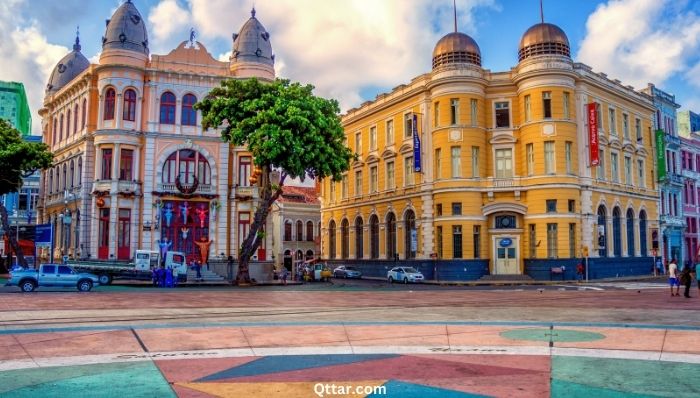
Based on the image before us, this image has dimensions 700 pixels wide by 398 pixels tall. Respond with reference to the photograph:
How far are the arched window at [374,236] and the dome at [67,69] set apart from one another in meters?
30.4

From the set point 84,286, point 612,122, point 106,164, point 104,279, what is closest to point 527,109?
point 612,122

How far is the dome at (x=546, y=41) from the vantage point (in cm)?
4625

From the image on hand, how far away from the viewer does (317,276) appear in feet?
157

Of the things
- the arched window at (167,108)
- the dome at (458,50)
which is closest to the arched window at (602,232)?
the dome at (458,50)

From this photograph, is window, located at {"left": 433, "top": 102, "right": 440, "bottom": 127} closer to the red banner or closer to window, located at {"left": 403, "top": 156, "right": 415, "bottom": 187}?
window, located at {"left": 403, "top": 156, "right": 415, "bottom": 187}

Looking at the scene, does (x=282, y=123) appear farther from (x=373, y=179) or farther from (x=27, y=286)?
(x=373, y=179)

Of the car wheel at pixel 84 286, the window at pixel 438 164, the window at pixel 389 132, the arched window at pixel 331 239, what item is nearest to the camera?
the car wheel at pixel 84 286

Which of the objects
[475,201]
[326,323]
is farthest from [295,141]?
[326,323]

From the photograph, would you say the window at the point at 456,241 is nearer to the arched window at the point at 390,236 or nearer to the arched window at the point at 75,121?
the arched window at the point at 390,236

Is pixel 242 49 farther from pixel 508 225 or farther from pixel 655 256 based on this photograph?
pixel 655 256

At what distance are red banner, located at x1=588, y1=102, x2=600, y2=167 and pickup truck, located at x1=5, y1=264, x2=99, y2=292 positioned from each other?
35743 mm

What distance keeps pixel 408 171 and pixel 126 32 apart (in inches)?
974

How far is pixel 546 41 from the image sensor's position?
4619 centimetres

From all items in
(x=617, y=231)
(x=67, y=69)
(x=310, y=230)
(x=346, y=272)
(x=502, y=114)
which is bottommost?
(x=346, y=272)
